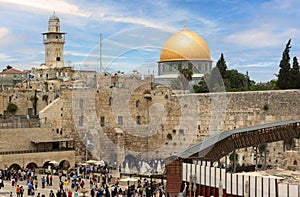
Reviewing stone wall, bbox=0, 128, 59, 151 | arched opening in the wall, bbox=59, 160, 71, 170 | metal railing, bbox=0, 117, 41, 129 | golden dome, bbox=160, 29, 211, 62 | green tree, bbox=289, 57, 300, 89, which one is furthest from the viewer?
golden dome, bbox=160, 29, 211, 62

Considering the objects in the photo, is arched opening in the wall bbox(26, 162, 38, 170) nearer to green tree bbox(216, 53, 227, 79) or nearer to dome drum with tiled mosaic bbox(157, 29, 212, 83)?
dome drum with tiled mosaic bbox(157, 29, 212, 83)

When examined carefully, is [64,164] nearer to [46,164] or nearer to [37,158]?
[46,164]

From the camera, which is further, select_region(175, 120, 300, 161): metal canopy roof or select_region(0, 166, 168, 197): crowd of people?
select_region(0, 166, 168, 197): crowd of people

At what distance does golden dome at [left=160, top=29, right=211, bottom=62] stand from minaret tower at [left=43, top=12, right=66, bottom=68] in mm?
15022

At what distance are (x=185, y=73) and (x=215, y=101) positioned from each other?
1096 cm

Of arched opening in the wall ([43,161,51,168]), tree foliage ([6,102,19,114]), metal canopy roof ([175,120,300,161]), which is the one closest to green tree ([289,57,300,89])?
metal canopy roof ([175,120,300,161])

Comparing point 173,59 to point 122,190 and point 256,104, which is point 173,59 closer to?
point 256,104

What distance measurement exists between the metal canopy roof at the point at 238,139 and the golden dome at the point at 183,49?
2359cm

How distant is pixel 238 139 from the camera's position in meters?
19.7

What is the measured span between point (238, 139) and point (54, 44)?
40.2 m

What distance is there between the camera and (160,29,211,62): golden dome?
1768 inches

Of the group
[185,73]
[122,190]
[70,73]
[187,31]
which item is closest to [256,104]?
[122,190]

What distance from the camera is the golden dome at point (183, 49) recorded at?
44906 millimetres

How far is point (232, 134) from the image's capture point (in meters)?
19.4
